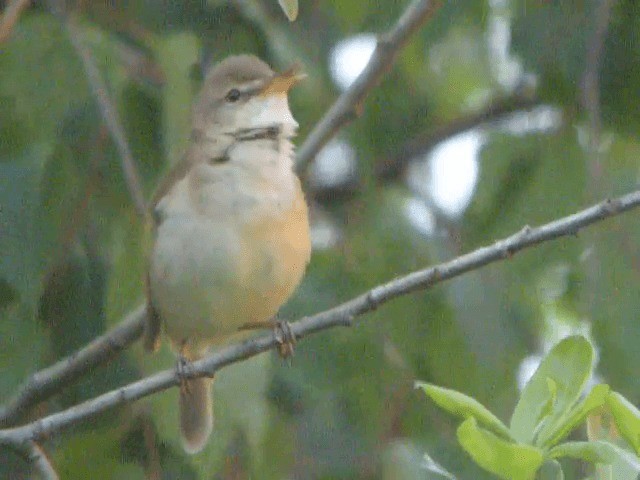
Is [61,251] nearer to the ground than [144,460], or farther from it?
farther from it

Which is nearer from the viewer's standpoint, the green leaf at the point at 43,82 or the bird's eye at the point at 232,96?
the green leaf at the point at 43,82

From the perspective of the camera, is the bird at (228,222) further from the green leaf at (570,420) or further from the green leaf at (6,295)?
the green leaf at (570,420)

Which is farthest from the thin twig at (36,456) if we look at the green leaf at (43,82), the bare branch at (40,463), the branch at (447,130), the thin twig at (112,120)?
the branch at (447,130)

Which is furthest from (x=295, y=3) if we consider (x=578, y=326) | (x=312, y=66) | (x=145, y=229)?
(x=578, y=326)

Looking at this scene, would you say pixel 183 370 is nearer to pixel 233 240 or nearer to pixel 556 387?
pixel 233 240

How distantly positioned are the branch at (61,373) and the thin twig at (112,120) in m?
Answer: 0.28

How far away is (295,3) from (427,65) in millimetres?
1822

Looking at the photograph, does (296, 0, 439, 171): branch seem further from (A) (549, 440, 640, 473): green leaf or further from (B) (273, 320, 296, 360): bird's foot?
(A) (549, 440, 640, 473): green leaf

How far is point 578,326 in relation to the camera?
3.03m

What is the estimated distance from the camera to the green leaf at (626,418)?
1471 mm

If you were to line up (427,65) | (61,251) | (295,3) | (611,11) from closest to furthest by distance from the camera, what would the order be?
1. (295,3)
2. (61,251)
3. (611,11)
4. (427,65)

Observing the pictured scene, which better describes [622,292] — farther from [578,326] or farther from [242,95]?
[242,95]

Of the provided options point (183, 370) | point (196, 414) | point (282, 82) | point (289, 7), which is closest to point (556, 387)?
point (289, 7)

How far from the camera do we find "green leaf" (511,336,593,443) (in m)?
1.53
